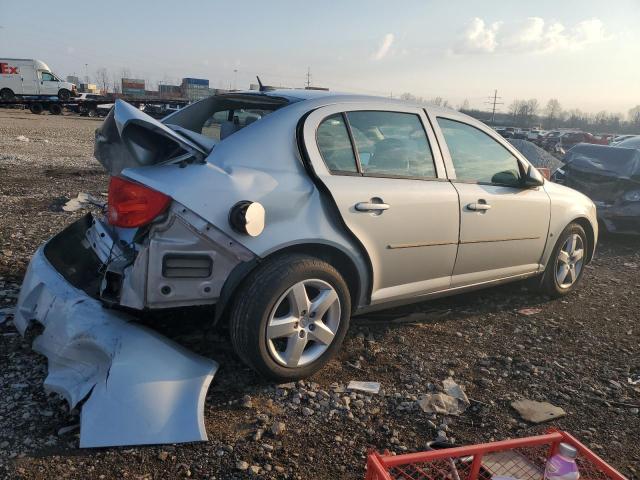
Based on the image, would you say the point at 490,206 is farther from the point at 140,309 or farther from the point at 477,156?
the point at 140,309

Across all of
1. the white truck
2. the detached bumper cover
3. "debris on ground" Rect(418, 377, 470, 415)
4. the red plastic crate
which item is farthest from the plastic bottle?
the white truck

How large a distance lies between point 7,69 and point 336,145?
128 feet

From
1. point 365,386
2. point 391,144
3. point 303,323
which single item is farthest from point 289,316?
point 391,144

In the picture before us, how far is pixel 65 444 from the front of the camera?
92.1 inches

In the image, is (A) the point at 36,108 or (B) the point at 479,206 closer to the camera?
(B) the point at 479,206

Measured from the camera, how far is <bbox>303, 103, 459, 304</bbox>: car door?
306 cm

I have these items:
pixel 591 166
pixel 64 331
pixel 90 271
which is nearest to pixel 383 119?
pixel 90 271

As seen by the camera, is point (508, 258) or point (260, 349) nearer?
point (260, 349)

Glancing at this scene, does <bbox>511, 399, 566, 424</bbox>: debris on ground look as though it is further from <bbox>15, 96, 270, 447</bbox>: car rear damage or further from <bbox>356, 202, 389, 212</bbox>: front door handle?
<bbox>15, 96, 270, 447</bbox>: car rear damage

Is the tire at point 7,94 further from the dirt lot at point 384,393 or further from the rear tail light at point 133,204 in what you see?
the rear tail light at point 133,204

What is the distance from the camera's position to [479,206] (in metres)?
3.72

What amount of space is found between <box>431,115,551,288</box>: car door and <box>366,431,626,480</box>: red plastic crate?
68.0 inches

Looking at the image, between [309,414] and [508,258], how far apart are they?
2.25 metres

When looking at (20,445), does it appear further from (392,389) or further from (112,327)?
(392,389)
